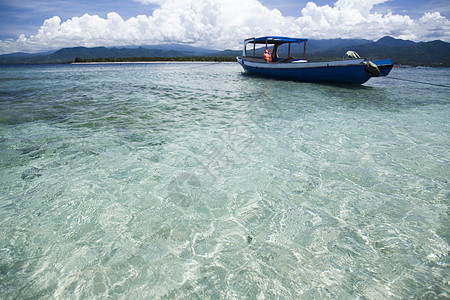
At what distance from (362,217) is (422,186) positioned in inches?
66.8

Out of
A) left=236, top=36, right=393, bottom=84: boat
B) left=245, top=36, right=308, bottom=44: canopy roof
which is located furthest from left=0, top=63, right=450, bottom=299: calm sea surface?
left=245, top=36, right=308, bottom=44: canopy roof

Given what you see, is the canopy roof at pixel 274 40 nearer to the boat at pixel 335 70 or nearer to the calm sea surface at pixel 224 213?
the boat at pixel 335 70

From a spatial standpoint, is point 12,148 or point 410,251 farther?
point 12,148

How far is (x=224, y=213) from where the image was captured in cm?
328

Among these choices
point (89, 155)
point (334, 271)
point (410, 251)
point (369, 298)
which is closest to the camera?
point (369, 298)

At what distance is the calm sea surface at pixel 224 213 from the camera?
7.36ft

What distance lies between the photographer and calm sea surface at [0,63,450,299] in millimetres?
2244

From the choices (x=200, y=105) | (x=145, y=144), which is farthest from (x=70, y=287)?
(x=200, y=105)

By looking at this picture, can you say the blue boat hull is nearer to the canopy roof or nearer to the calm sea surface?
the canopy roof

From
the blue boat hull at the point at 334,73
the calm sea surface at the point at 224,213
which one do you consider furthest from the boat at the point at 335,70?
the calm sea surface at the point at 224,213

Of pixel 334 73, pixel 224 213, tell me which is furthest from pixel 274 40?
pixel 224 213

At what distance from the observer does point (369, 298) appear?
6.83 ft

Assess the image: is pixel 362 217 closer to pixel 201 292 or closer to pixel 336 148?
pixel 201 292

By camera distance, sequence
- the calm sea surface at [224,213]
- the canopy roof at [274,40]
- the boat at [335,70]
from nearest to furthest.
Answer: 1. the calm sea surface at [224,213]
2. the boat at [335,70]
3. the canopy roof at [274,40]
